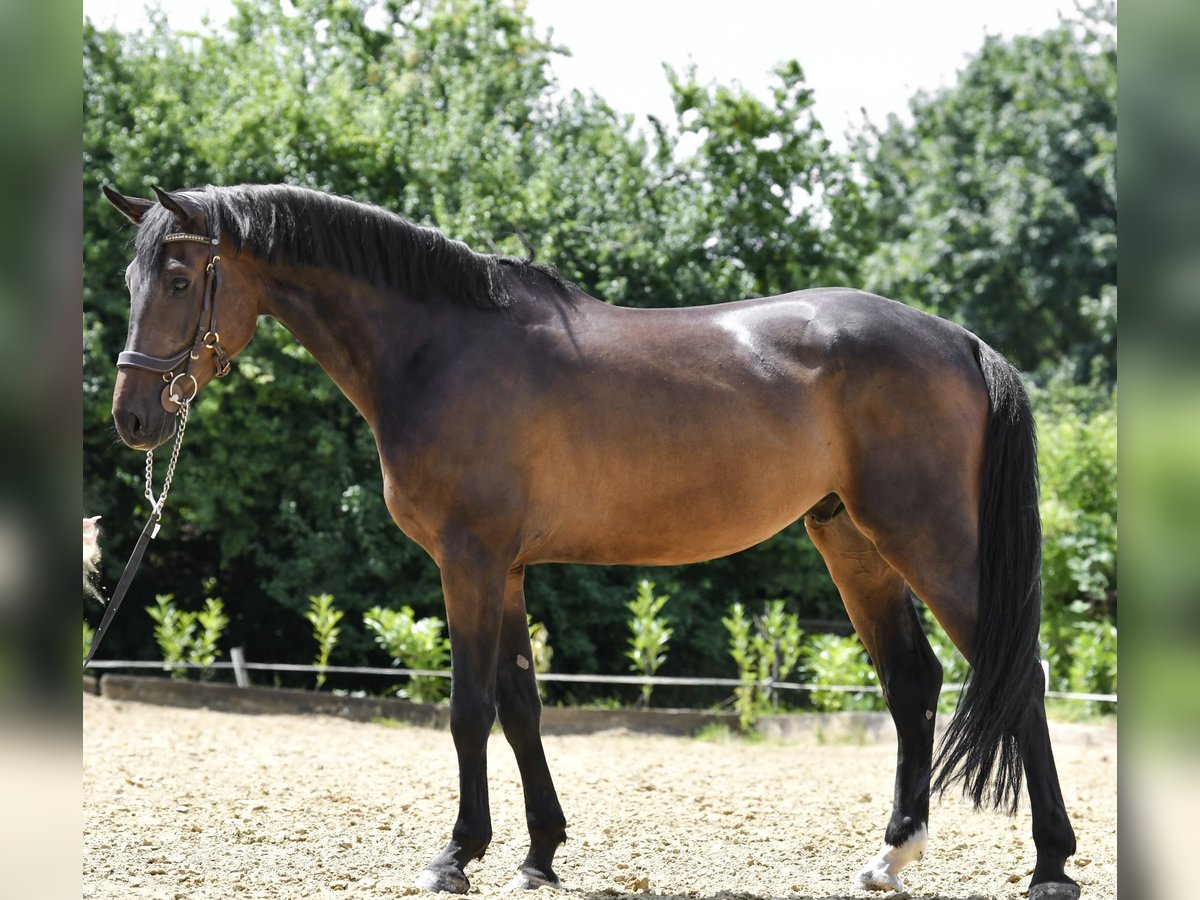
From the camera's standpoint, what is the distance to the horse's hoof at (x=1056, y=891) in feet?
11.9

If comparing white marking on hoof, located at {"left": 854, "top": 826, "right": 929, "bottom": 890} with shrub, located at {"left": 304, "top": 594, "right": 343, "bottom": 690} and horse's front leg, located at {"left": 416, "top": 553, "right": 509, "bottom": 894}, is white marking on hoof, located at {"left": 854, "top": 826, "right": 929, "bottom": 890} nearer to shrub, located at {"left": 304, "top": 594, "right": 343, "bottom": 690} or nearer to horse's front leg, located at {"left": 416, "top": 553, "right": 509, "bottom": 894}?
horse's front leg, located at {"left": 416, "top": 553, "right": 509, "bottom": 894}

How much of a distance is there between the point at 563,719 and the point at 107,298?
625 centimetres

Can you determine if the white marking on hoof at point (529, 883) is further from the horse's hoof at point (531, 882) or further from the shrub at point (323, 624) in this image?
the shrub at point (323, 624)

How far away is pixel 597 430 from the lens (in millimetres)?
3867

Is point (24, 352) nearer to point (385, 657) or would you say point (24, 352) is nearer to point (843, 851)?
point (843, 851)

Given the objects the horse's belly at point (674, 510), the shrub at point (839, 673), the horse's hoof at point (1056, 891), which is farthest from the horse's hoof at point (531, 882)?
the shrub at point (839, 673)

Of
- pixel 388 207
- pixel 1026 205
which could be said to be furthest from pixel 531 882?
pixel 1026 205

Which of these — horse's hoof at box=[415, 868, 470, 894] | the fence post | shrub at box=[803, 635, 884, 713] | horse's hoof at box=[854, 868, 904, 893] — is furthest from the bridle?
the fence post

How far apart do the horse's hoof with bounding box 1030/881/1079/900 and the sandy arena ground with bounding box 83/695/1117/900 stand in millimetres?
341

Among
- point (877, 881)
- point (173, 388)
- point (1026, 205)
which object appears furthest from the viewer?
point (1026, 205)

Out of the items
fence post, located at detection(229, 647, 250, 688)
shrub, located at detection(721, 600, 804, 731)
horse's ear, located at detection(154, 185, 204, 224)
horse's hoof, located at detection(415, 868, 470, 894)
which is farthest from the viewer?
fence post, located at detection(229, 647, 250, 688)

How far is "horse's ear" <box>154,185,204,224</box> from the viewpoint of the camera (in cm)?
354

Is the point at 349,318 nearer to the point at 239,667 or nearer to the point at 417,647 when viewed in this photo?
the point at 417,647

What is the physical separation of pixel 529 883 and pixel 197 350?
6.90 feet
